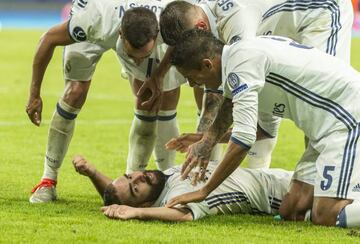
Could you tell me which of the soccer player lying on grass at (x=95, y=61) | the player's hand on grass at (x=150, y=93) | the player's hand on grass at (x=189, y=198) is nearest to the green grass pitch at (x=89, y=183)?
the player's hand on grass at (x=189, y=198)

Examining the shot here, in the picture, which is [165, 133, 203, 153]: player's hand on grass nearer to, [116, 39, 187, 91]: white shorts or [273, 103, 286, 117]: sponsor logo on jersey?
[273, 103, 286, 117]: sponsor logo on jersey

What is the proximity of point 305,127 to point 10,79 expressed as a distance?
12805mm

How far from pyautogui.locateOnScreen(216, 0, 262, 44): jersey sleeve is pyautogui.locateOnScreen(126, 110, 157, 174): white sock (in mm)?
1274

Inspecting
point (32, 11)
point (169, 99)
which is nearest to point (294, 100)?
point (169, 99)

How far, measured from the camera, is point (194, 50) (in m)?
7.29

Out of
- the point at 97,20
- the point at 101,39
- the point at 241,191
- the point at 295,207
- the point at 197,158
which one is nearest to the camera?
the point at 197,158

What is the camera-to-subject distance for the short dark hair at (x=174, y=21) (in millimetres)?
8086

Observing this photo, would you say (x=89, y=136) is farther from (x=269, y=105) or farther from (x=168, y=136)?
(x=269, y=105)

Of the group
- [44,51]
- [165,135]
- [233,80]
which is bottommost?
[165,135]

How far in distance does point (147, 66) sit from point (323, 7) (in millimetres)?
1575

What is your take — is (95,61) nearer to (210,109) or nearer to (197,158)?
(210,109)

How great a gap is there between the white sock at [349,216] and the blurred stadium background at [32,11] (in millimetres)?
32174

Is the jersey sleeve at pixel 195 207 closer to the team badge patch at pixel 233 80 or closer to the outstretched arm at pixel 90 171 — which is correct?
the outstretched arm at pixel 90 171

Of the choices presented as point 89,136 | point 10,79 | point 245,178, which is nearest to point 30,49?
point 10,79
